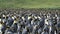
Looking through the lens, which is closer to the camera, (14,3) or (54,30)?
(54,30)

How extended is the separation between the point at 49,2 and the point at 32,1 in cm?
782

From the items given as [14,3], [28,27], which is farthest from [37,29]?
[14,3]

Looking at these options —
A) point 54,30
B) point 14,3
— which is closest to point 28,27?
point 54,30

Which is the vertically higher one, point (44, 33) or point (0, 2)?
point (44, 33)

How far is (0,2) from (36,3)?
15.1m

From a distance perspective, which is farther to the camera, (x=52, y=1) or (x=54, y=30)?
(x=52, y=1)

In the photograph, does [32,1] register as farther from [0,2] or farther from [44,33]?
[44,33]

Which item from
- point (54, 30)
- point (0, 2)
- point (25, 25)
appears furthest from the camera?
point (0, 2)

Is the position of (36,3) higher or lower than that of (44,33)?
lower

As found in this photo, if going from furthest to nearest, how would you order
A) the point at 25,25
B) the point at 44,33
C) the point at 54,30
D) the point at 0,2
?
1. the point at 0,2
2. the point at 25,25
3. the point at 54,30
4. the point at 44,33

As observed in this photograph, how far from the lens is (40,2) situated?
119m

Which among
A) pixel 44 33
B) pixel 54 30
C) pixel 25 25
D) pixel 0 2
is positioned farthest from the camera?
pixel 0 2

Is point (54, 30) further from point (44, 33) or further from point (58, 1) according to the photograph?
point (58, 1)

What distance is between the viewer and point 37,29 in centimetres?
1880
